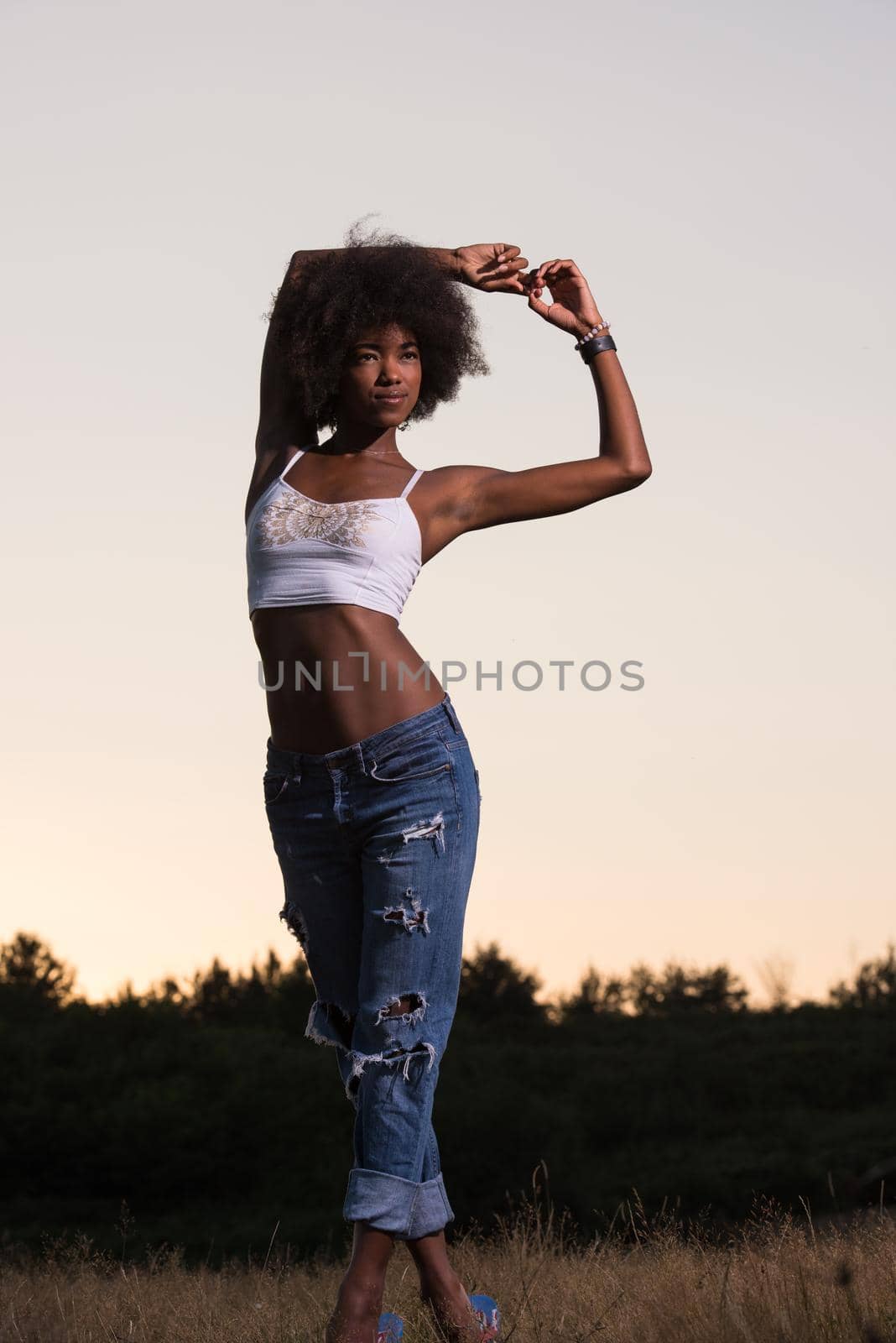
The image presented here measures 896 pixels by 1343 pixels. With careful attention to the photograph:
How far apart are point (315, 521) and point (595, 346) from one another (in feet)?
3.31

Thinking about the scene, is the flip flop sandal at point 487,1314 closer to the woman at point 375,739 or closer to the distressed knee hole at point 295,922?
the woman at point 375,739

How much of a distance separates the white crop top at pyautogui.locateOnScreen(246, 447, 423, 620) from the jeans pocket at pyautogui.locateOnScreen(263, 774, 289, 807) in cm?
43

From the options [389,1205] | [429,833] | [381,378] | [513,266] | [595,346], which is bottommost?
[389,1205]

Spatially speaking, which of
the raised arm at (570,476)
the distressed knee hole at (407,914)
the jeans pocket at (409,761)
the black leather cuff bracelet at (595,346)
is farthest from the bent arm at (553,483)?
the distressed knee hole at (407,914)

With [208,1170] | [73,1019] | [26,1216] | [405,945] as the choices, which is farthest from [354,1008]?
[73,1019]

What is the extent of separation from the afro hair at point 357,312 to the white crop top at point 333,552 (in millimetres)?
456

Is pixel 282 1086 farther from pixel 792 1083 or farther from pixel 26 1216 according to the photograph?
pixel 792 1083

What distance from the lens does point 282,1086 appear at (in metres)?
24.3

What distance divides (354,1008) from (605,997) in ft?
94.7

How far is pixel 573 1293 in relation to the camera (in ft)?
14.2

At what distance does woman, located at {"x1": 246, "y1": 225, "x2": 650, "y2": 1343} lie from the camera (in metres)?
3.48

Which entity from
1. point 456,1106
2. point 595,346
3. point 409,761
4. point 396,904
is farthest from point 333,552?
point 456,1106

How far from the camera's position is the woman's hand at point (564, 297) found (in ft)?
13.6

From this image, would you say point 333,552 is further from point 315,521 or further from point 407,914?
point 407,914
